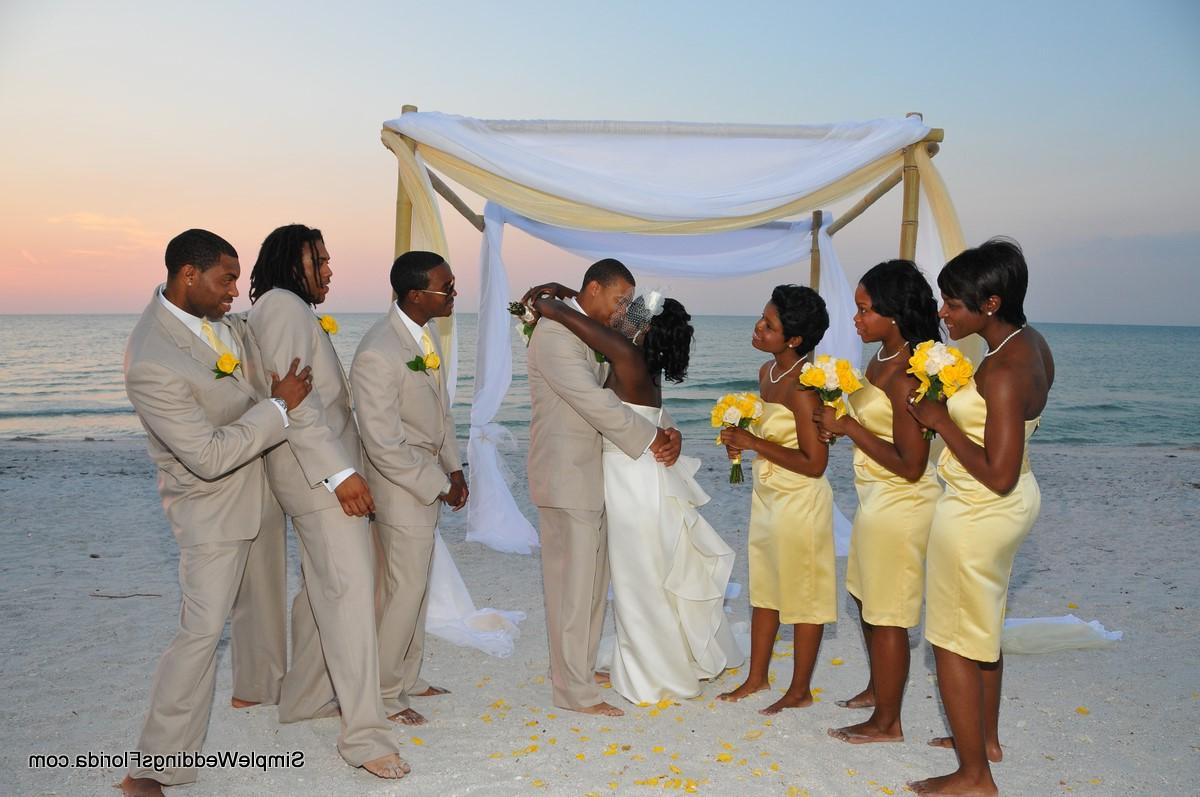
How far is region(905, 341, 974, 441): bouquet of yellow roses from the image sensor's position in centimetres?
327

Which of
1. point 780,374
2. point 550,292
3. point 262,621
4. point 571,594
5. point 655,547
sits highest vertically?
point 550,292

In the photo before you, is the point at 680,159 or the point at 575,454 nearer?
the point at 575,454

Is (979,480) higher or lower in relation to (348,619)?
higher

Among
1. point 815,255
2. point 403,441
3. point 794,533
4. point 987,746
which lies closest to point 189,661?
point 403,441

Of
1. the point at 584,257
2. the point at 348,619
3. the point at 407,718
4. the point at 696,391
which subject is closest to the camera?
the point at 348,619

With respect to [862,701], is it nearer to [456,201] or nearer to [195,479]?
[195,479]

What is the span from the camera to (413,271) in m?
4.20

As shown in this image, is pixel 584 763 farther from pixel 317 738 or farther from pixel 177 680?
pixel 177 680

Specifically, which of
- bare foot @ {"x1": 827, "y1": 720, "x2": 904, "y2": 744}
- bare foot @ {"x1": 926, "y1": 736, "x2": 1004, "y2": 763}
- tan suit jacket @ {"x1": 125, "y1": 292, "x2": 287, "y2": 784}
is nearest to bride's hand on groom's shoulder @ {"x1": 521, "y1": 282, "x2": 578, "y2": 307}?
tan suit jacket @ {"x1": 125, "y1": 292, "x2": 287, "y2": 784}

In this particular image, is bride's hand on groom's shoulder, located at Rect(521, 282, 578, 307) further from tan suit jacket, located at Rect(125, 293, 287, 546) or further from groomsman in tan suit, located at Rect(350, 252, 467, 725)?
tan suit jacket, located at Rect(125, 293, 287, 546)

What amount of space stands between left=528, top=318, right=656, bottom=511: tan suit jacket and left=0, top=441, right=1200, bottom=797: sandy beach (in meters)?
1.11

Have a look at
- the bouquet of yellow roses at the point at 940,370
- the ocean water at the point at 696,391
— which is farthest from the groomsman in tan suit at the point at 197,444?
the ocean water at the point at 696,391

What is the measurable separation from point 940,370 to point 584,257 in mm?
5051

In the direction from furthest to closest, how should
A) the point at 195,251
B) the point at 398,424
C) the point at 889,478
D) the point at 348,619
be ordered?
the point at 398,424 → the point at 889,478 → the point at 348,619 → the point at 195,251
